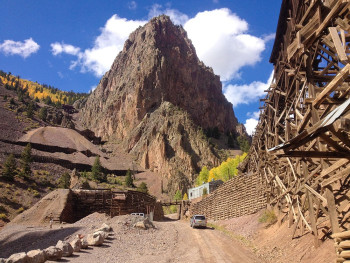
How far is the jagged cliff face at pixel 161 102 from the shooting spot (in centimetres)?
11469

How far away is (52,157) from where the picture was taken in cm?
8806

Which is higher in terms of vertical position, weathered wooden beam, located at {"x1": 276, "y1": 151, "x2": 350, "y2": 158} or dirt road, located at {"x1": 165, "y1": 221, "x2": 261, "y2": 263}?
weathered wooden beam, located at {"x1": 276, "y1": 151, "x2": 350, "y2": 158}

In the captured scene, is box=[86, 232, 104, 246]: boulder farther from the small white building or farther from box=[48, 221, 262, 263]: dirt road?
the small white building

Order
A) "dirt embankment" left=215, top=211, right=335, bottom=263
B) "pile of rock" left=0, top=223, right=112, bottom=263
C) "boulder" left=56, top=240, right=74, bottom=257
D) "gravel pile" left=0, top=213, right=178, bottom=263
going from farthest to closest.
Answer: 1. "gravel pile" left=0, top=213, right=178, bottom=263
2. "boulder" left=56, top=240, right=74, bottom=257
3. "dirt embankment" left=215, top=211, right=335, bottom=263
4. "pile of rock" left=0, top=223, right=112, bottom=263

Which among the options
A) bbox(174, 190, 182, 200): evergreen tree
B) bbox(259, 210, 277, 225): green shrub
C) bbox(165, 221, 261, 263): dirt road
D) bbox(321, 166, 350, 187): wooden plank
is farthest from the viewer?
bbox(174, 190, 182, 200): evergreen tree

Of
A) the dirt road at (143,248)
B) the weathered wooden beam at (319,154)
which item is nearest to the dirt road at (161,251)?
the dirt road at (143,248)

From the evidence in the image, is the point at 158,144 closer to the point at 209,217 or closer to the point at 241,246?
the point at 209,217

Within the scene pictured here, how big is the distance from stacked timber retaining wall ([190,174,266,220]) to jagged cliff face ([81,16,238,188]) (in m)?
72.1

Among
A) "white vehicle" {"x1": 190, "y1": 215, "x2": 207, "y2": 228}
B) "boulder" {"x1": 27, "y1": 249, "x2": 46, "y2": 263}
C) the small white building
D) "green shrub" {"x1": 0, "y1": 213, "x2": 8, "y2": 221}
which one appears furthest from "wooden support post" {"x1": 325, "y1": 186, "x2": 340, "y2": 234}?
the small white building

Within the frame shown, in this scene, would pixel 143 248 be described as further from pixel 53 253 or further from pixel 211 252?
pixel 53 253

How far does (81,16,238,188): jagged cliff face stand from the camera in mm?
114688

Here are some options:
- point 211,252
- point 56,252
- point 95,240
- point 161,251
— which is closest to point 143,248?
point 161,251

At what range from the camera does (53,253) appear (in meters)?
10.4

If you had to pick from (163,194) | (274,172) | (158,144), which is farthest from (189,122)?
(274,172)
